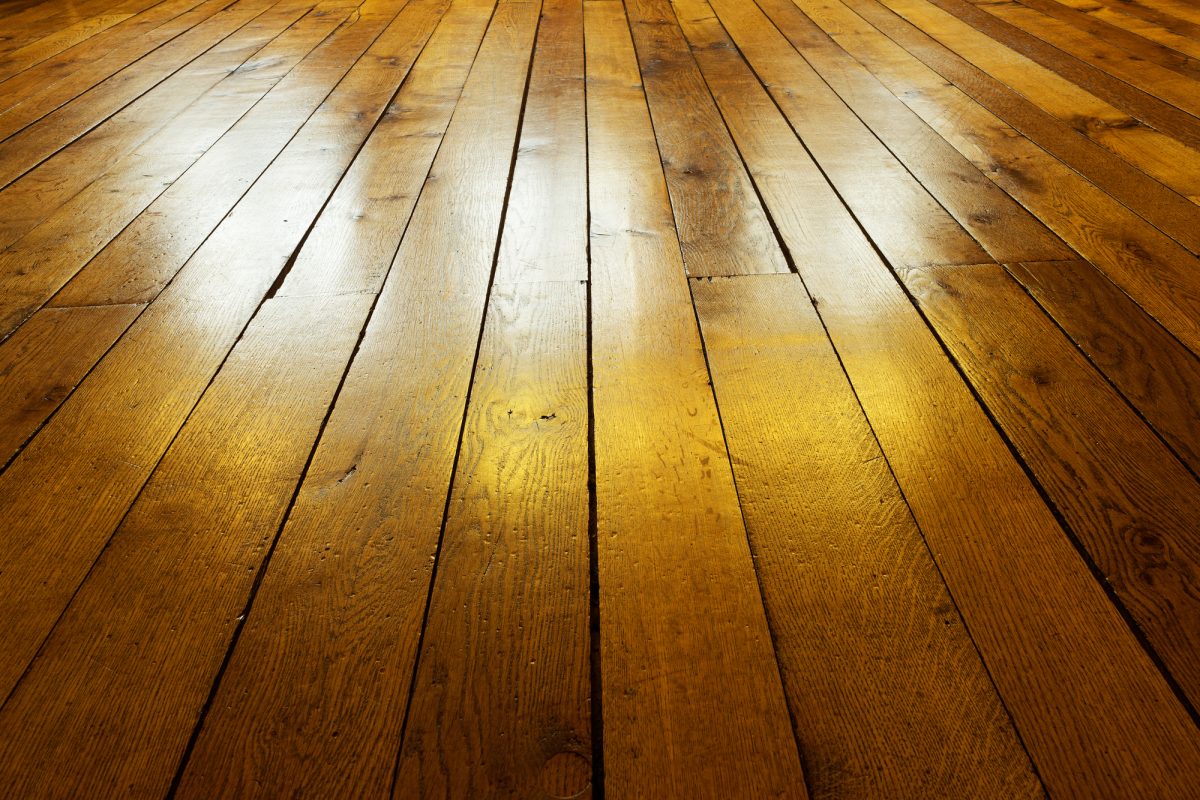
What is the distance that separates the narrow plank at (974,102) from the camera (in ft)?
4.85

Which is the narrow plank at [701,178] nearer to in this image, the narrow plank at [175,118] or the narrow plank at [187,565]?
the narrow plank at [187,565]

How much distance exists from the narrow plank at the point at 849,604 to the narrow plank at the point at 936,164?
51cm

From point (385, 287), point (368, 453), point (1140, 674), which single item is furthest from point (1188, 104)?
point (368, 453)

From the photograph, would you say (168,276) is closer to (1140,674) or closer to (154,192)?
(154,192)

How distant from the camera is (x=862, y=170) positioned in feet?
5.39

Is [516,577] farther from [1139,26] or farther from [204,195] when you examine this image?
[1139,26]

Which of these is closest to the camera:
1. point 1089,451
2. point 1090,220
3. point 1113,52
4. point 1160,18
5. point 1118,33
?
point 1089,451

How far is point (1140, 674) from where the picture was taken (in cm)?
69

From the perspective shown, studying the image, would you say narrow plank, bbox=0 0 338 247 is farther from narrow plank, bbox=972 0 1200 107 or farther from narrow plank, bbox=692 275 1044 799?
narrow plank, bbox=972 0 1200 107

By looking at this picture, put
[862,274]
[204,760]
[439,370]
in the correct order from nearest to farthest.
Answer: [204,760] < [439,370] < [862,274]

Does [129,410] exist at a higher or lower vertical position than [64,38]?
lower

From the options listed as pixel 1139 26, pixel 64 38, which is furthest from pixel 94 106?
pixel 1139 26

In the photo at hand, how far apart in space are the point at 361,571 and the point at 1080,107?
1.98m

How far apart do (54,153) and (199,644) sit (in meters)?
1.61
